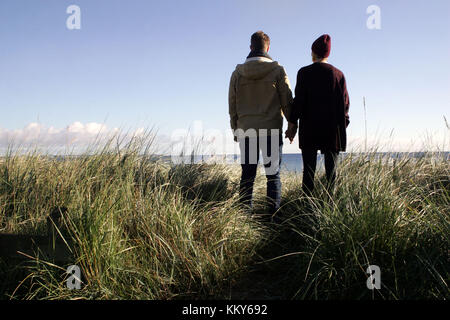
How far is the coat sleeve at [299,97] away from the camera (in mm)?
3584

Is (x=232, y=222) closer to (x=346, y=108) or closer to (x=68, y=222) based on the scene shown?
(x=68, y=222)

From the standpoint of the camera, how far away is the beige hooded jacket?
3.71 metres

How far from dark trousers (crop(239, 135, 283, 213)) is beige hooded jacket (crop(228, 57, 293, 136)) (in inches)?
6.9

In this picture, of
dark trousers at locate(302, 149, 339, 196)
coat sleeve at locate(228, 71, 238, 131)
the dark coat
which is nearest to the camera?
the dark coat

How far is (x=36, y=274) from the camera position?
7.90ft

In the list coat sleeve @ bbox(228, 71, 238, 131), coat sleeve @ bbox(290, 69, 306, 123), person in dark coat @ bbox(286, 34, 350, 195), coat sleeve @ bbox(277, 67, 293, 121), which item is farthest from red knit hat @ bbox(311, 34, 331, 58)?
coat sleeve @ bbox(228, 71, 238, 131)

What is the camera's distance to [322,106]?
3.52 meters

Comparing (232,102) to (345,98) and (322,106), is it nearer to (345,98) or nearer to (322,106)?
(322,106)

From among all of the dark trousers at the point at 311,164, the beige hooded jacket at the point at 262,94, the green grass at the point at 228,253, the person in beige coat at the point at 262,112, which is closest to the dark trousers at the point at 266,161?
the person in beige coat at the point at 262,112

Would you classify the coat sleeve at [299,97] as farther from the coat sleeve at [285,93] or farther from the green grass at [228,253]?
the green grass at [228,253]

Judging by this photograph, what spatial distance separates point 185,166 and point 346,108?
293 cm

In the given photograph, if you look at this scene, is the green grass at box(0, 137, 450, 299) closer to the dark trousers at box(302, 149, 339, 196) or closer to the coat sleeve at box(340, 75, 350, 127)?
the dark trousers at box(302, 149, 339, 196)

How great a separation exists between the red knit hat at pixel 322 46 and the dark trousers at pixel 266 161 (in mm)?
1136
